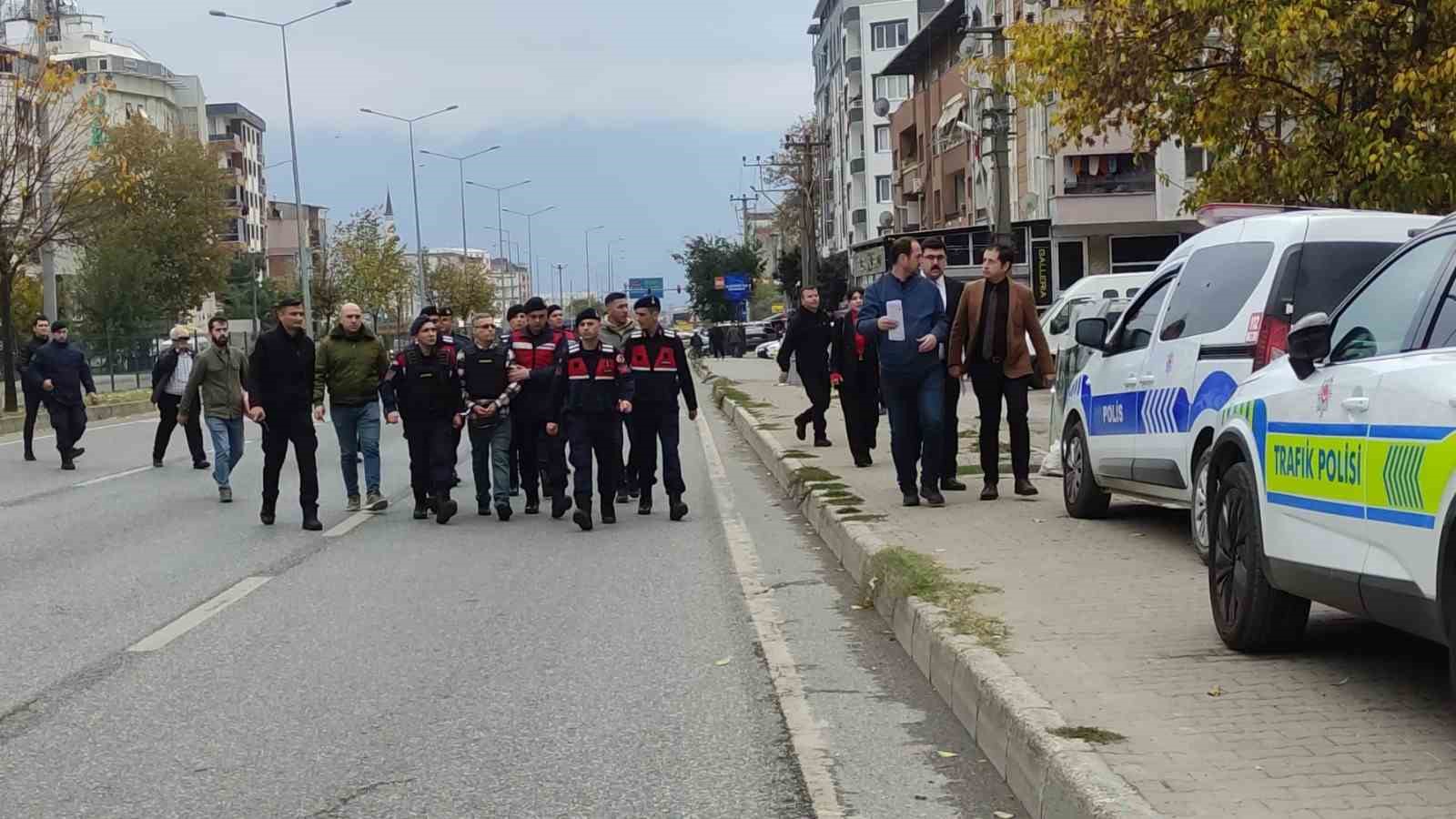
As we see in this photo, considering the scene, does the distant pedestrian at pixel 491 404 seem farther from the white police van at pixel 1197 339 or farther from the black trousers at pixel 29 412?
the black trousers at pixel 29 412

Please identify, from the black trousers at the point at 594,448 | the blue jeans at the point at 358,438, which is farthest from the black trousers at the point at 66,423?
the black trousers at the point at 594,448

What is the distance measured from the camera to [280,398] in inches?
575

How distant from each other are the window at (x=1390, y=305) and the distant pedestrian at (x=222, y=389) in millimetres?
12989

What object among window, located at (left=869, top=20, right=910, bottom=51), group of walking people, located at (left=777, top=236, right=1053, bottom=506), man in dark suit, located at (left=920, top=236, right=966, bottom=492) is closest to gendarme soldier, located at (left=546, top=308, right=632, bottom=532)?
group of walking people, located at (left=777, top=236, right=1053, bottom=506)

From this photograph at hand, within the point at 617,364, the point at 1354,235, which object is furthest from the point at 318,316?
the point at 1354,235

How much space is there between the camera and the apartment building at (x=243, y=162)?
12575 cm

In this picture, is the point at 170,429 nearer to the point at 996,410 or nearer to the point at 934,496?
the point at 934,496

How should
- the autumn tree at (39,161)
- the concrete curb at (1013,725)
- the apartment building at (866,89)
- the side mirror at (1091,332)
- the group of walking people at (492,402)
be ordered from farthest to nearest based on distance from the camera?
the apartment building at (866,89) < the autumn tree at (39,161) < the group of walking people at (492,402) < the side mirror at (1091,332) < the concrete curb at (1013,725)

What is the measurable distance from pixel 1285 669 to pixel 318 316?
9421cm

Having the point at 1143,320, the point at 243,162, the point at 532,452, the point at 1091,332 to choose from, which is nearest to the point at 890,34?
the point at 243,162

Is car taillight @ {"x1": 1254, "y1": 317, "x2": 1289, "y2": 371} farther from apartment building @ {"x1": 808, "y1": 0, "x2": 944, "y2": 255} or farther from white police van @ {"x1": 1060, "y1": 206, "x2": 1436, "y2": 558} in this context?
apartment building @ {"x1": 808, "y1": 0, "x2": 944, "y2": 255}

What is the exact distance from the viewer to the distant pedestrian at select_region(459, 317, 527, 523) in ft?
48.8

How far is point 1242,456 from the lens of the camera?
281 inches

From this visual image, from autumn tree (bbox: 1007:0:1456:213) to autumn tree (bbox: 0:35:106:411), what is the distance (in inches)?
918
